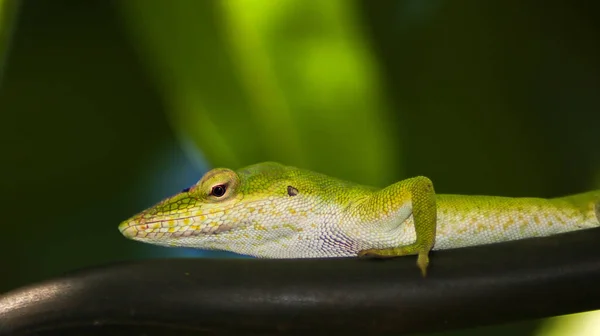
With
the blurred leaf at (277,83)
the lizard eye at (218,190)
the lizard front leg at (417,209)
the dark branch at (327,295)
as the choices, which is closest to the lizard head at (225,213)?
the lizard eye at (218,190)

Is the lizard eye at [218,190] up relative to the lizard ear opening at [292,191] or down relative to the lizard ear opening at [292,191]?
up

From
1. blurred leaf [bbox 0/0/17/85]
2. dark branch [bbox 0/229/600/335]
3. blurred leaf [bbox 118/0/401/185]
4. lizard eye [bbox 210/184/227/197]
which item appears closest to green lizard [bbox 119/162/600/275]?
lizard eye [bbox 210/184/227/197]

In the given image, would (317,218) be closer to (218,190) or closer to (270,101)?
(218,190)

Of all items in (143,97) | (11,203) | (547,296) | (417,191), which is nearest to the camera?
(547,296)

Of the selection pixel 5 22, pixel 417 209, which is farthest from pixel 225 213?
pixel 5 22

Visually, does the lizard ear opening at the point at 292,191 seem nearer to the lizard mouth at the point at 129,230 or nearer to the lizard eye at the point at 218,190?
the lizard eye at the point at 218,190

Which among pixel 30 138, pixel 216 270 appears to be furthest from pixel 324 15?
pixel 216 270

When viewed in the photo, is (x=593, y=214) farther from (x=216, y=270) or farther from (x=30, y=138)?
(x=30, y=138)

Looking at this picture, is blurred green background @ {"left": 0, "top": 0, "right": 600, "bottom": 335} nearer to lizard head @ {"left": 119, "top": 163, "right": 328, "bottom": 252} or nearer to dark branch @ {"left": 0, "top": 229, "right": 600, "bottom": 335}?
lizard head @ {"left": 119, "top": 163, "right": 328, "bottom": 252}
